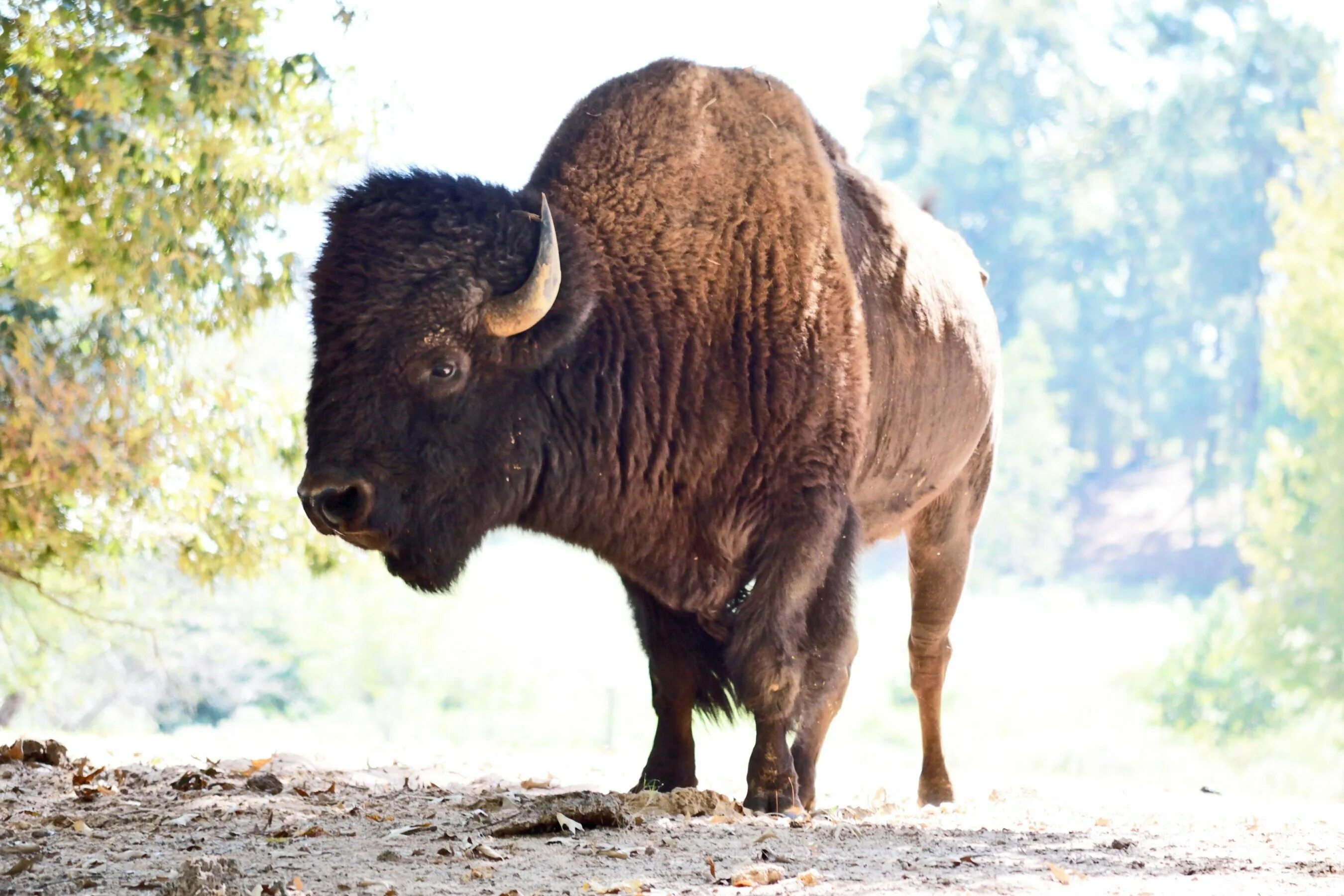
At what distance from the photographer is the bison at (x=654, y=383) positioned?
4.13m

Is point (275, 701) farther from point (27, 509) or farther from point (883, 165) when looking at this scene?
point (883, 165)

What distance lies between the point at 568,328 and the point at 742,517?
84cm

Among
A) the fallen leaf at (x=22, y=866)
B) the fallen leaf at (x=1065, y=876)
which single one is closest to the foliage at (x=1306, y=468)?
the fallen leaf at (x=1065, y=876)

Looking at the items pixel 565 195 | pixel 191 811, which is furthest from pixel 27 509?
pixel 565 195

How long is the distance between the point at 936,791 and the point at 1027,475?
3776cm

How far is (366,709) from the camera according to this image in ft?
85.2

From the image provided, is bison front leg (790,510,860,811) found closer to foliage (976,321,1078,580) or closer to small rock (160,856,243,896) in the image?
small rock (160,856,243,896)

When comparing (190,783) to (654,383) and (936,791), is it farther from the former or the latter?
(936,791)

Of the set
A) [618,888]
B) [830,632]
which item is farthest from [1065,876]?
[830,632]

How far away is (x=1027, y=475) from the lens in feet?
140

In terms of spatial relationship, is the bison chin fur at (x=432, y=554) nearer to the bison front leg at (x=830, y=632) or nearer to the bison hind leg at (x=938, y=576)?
the bison front leg at (x=830, y=632)

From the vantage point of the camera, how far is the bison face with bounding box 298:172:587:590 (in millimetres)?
4016

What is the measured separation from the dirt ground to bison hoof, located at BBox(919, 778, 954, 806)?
104 centimetres

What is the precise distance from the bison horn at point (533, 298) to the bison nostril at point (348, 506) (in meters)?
0.65
